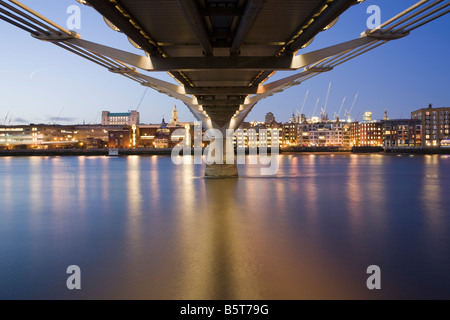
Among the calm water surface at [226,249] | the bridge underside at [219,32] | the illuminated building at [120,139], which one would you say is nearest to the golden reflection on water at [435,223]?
the calm water surface at [226,249]

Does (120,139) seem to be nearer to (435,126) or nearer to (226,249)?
(226,249)

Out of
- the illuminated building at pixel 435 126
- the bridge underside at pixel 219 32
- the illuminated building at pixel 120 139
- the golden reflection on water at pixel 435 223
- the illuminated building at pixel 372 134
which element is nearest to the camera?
the bridge underside at pixel 219 32

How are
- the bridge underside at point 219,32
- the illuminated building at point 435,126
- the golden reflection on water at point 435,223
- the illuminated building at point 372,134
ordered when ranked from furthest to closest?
the illuminated building at point 372,134 → the illuminated building at point 435,126 → the golden reflection on water at point 435,223 → the bridge underside at point 219,32

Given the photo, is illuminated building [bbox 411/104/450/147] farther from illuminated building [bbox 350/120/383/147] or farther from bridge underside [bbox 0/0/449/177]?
bridge underside [bbox 0/0/449/177]

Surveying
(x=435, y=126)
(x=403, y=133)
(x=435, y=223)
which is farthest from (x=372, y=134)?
(x=435, y=223)

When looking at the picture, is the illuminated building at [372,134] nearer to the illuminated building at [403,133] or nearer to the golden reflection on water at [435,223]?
the illuminated building at [403,133]

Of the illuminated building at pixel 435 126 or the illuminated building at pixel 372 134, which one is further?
the illuminated building at pixel 372 134

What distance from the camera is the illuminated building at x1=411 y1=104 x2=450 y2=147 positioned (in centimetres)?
17062

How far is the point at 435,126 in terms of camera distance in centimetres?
17338

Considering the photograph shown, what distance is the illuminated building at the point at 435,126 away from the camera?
170625mm

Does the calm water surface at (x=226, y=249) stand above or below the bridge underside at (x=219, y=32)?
below
